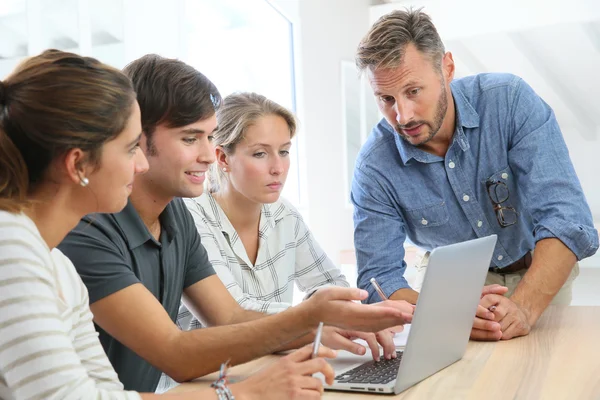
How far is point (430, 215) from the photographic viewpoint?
6.64 ft

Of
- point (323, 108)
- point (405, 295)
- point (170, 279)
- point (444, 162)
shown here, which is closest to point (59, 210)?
point (170, 279)

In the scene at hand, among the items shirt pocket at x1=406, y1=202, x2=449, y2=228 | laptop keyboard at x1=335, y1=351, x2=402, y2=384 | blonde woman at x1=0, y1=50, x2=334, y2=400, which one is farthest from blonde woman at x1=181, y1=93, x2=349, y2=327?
blonde woman at x1=0, y1=50, x2=334, y2=400

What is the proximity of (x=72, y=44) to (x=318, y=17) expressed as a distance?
3.23 m

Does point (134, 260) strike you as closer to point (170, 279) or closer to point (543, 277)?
point (170, 279)

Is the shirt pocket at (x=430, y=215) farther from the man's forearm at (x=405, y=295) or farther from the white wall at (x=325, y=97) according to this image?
the white wall at (x=325, y=97)

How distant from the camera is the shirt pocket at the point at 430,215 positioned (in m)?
2.01

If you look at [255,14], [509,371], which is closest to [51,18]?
[509,371]

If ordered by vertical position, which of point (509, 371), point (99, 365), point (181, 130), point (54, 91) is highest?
point (54, 91)

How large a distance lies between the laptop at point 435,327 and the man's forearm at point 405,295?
387mm

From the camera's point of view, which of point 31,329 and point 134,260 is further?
point 134,260

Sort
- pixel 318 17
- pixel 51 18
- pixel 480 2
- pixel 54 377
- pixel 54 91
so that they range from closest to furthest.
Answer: pixel 54 377, pixel 54 91, pixel 51 18, pixel 318 17, pixel 480 2

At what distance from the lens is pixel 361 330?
1287mm

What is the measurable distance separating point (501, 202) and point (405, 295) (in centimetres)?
42

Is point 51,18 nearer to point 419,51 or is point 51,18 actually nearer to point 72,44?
point 72,44
